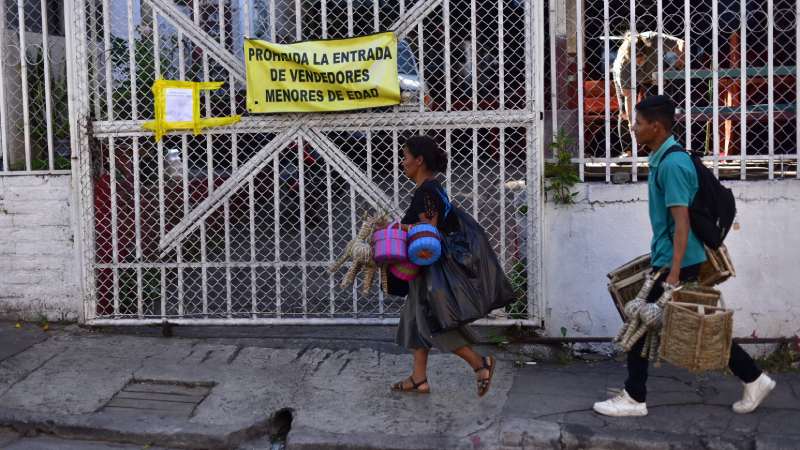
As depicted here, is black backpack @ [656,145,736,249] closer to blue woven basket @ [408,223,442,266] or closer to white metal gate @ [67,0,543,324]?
blue woven basket @ [408,223,442,266]

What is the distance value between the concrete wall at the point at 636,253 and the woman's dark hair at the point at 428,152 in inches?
52.3

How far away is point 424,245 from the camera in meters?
4.63

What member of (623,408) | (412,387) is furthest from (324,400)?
(623,408)

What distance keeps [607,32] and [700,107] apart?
81 cm

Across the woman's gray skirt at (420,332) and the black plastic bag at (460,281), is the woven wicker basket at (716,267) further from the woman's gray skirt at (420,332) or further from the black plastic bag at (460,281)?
the woman's gray skirt at (420,332)

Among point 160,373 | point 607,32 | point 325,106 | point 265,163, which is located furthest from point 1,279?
point 607,32

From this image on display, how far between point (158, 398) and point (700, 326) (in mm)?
3156

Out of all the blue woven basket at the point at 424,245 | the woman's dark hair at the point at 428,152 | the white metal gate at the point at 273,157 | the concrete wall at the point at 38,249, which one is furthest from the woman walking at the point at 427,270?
the concrete wall at the point at 38,249

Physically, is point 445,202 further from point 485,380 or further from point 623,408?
point 623,408

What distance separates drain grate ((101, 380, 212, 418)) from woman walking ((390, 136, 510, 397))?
1.34 m

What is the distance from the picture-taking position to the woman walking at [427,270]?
4828 mm

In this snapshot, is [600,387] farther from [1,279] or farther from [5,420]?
[1,279]

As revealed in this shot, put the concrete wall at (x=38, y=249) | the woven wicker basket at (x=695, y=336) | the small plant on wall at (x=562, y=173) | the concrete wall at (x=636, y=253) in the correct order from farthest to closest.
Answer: the concrete wall at (x=38, y=249), the small plant on wall at (x=562, y=173), the concrete wall at (x=636, y=253), the woven wicker basket at (x=695, y=336)

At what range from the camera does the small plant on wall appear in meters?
5.89
